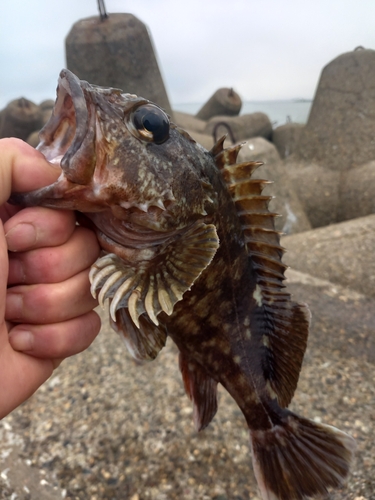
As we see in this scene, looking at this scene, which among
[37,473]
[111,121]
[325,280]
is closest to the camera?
[111,121]

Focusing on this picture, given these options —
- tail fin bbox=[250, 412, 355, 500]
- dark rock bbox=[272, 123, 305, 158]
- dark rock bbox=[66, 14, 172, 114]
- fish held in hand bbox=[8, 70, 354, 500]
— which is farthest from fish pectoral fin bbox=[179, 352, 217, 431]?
dark rock bbox=[272, 123, 305, 158]

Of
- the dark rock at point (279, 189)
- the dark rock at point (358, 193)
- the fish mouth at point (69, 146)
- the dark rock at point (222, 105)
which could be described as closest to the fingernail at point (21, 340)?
the fish mouth at point (69, 146)

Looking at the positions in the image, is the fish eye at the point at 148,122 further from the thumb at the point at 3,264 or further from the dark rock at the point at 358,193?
the dark rock at the point at 358,193

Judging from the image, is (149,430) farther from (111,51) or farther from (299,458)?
(111,51)

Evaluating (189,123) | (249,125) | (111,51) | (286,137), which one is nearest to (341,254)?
(111,51)

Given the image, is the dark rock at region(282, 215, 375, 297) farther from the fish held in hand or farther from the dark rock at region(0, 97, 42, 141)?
the dark rock at region(0, 97, 42, 141)

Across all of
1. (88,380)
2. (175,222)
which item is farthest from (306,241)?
(175,222)

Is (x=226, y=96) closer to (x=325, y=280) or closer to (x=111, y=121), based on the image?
(x=325, y=280)
